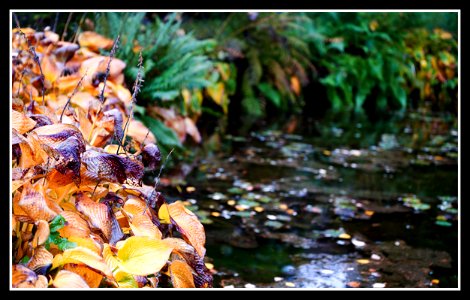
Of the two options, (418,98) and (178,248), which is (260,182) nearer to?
(178,248)

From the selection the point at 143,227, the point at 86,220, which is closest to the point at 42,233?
the point at 86,220

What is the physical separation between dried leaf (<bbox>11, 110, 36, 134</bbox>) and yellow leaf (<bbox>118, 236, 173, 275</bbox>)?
453mm

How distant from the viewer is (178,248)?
6.14 ft

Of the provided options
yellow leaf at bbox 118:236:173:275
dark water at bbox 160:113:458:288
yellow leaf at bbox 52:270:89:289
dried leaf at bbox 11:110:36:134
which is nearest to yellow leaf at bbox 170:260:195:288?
yellow leaf at bbox 118:236:173:275

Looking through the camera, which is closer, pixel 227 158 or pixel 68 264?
pixel 68 264

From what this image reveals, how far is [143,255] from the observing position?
1702 mm

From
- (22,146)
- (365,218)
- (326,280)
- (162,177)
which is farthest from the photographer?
(162,177)

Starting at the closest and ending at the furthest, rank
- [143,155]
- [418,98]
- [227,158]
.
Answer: [143,155], [227,158], [418,98]

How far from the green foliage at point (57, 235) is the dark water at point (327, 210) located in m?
1.31

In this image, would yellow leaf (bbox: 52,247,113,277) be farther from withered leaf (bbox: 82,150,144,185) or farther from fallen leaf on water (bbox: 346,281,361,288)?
fallen leaf on water (bbox: 346,281,361,288)

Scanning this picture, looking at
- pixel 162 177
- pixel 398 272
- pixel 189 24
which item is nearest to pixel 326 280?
pixel 398 272

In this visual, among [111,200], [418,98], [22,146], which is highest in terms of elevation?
[22,146]

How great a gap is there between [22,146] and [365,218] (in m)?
2.79

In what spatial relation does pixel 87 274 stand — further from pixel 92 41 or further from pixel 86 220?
pixel 92 41
